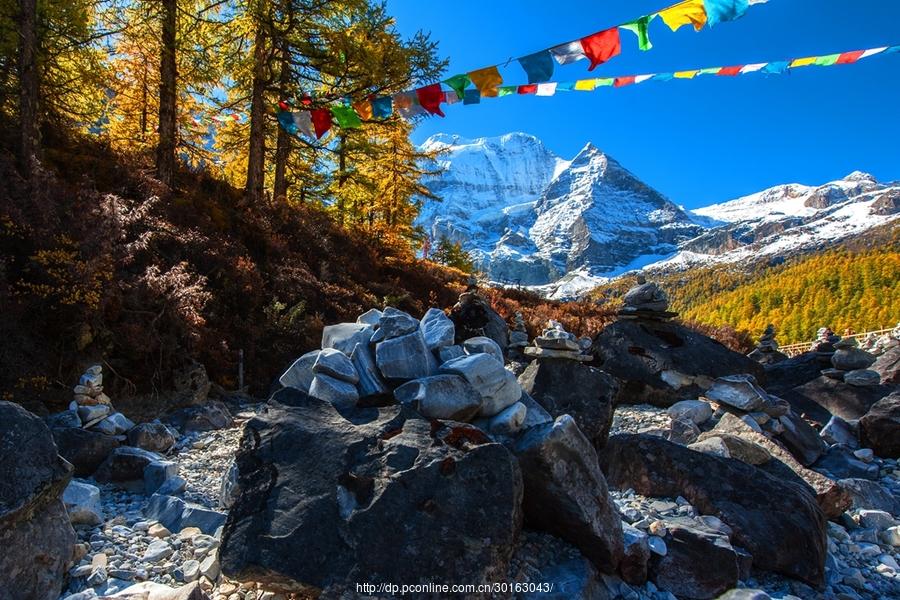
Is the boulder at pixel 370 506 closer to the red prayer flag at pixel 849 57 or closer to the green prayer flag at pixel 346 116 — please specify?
the red prayer flag at pixel 849 57

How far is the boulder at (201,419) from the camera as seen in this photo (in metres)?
6.48

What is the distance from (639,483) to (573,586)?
210cm

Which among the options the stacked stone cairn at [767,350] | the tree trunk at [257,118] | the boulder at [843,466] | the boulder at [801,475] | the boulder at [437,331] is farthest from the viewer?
the stacked stone cairn at [767,350]

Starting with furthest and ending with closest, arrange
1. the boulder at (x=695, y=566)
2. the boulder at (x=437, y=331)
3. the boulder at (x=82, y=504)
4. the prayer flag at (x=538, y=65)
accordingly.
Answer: the prayer flag at (x=538, y=65), the boulder at (x=437, y=331), the boulder at (x=82, y=504), the boulder at (x=695, y=566)

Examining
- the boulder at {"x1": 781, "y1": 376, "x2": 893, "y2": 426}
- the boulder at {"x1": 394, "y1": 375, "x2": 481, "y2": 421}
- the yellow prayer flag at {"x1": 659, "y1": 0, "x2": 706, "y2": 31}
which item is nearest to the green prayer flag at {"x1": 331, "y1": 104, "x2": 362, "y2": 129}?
the yellow prayer flag at {"x1": 659, "y1": 0, "x2": 706, "y2": 31}

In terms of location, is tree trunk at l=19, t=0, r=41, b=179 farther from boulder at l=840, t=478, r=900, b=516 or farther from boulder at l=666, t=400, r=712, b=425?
boulder at l=840, t=478, r=900, b=516

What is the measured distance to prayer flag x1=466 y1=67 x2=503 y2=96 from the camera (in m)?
8.91

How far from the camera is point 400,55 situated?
15078 millimetres

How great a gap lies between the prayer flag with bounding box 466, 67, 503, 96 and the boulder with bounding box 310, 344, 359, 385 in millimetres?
6868

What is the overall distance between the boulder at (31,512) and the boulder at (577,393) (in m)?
5.29

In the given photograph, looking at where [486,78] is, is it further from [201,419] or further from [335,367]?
[201,419]

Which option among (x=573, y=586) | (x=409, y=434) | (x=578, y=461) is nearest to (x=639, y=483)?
→ (x=578, y=461)

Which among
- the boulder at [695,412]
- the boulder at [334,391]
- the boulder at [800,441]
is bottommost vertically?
the boulder at [800,441]

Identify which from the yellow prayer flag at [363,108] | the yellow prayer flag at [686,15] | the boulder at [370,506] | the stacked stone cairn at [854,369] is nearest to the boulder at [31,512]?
the boulder at [370,506]
